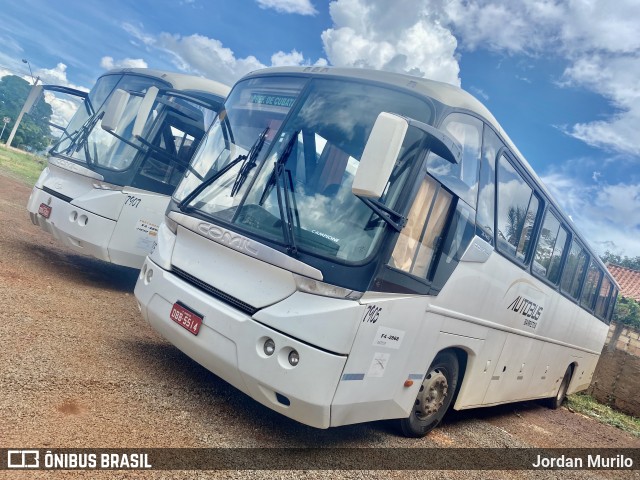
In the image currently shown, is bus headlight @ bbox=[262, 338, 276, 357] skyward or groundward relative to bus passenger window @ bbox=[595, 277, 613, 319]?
groundward

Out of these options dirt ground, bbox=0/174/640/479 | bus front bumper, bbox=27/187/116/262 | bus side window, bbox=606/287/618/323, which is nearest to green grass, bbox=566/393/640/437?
bus side window, bbox=606/287/618/323

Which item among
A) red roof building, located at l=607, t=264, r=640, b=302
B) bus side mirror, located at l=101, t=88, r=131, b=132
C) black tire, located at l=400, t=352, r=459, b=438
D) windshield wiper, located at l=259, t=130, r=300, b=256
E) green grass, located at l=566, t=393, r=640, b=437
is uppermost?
red roof building, located at l=607, t=264, r=640, b=302

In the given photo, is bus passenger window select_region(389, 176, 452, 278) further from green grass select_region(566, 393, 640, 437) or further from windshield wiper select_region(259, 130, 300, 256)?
green grass select_region(566, 393, 640, 437)

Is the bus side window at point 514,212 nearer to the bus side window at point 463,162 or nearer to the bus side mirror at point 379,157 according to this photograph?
the bus side window at point 463,162

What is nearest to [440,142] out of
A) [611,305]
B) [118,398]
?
[118,398]

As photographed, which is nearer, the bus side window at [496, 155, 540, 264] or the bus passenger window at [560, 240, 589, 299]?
the bus side window at [496, 155, 540, 264]

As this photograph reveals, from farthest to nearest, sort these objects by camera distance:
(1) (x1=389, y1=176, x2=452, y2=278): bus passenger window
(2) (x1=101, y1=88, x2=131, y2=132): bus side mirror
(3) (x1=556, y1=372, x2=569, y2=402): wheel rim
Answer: (3) (x1=556, y1=372, x2=569, y2=402): wheel rim, (2) (x1=101, y1=88, x2=131, y2=132): bus side mirror, (1) (x1=389, y1=176, x2=452, y2=278): bus passenger window

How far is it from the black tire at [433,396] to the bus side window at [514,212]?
1.53 m

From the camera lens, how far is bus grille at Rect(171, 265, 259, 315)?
13.2ft

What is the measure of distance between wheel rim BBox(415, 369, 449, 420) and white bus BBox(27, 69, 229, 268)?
4.39 metres

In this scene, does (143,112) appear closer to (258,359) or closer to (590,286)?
(258,359)

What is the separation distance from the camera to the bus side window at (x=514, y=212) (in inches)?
231

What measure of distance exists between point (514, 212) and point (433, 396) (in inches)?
99.1

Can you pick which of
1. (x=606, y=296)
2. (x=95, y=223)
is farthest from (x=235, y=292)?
(x=606, y=296)
